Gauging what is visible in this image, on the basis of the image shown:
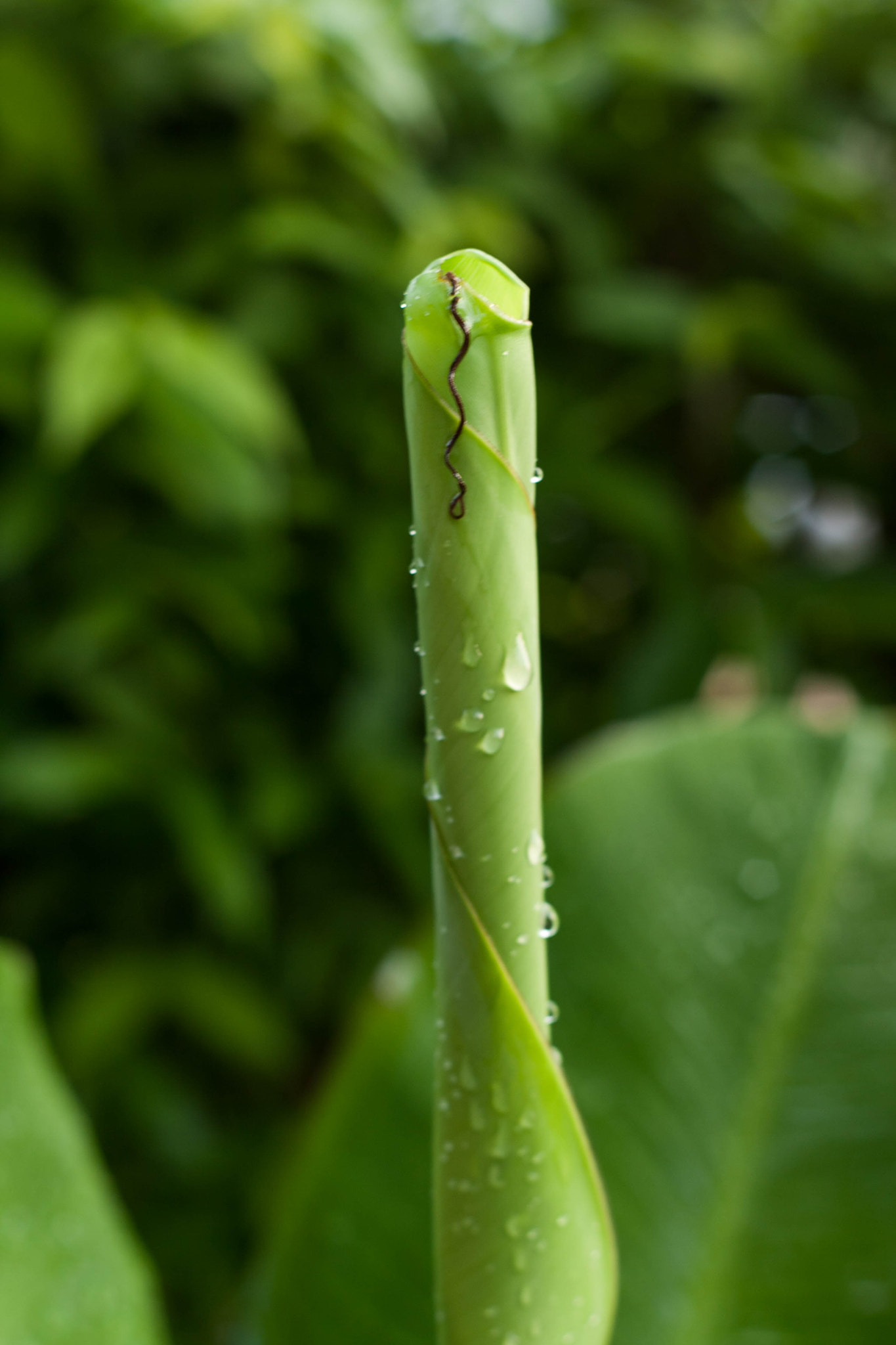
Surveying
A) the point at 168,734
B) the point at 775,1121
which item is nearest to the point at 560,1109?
the point at 775,1121

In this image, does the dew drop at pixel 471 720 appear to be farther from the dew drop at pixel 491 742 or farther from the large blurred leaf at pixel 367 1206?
the large blurred leaf at pixel 367 1206

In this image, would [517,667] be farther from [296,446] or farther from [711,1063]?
[296,446]

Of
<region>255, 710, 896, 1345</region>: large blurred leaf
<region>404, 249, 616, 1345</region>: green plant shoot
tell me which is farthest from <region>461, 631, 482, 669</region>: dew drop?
<region>255, 710, 896, 1345</region>: large blurred leaf

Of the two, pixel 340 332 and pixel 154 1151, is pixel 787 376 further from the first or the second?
pixel 154 1151

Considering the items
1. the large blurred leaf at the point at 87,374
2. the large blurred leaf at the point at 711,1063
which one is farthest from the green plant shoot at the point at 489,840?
the large blurred leaf at the point at 87,374

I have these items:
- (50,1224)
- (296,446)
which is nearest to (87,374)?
(296,446)

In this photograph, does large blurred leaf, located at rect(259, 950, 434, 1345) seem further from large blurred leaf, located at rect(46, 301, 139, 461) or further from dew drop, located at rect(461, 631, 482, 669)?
large blurred leaf, located at rect(46, 301, 139, 461)
